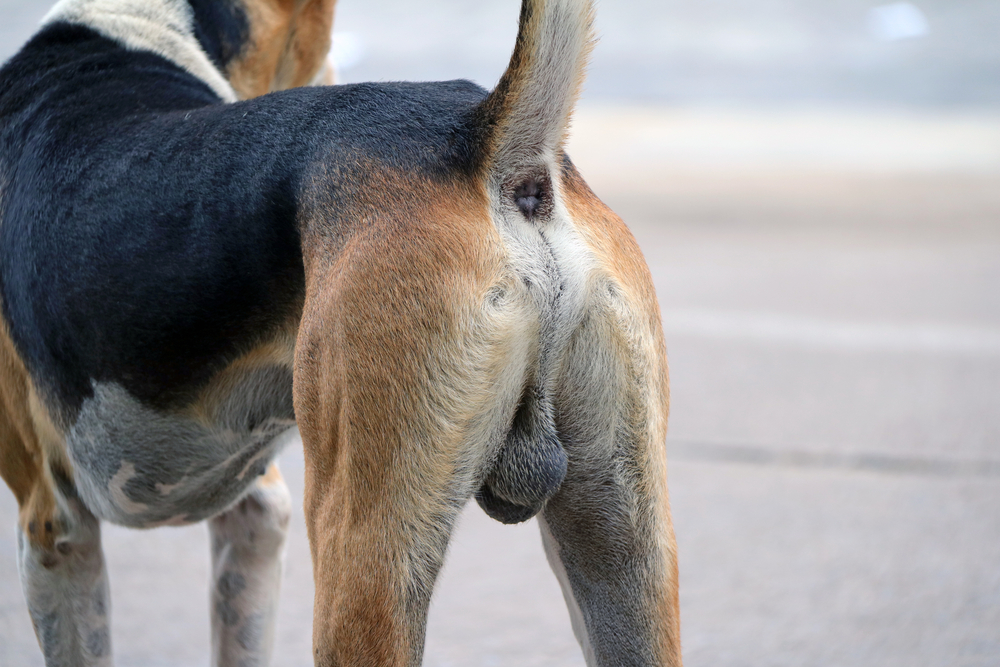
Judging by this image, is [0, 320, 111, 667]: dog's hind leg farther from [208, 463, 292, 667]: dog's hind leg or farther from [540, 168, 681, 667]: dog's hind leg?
[540, 168, 681, 667]: dog's hind leg

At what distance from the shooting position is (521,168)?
5.42 feet

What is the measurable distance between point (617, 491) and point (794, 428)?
3.43 metres

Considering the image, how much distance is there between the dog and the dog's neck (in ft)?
0.83

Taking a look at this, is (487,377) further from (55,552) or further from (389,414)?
(55,552)

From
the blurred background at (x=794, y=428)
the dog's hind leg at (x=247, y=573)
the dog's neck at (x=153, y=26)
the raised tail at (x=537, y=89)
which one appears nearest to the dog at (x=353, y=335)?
the raised tail at (x=537, y=89)

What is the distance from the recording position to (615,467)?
171 cm

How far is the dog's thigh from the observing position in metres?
1.67

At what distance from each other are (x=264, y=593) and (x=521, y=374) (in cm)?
143

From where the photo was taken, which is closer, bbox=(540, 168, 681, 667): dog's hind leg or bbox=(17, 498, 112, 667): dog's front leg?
bbox=(540, 168, 681, 667): dog's hind leg

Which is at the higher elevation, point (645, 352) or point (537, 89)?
point (537, 89)

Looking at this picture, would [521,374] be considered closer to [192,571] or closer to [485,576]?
[485,576]

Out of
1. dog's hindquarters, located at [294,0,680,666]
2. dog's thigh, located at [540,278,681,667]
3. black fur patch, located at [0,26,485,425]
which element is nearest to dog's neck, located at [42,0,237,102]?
black fur patch, located at [0,26,485,425]

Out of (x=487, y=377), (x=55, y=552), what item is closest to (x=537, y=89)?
(x=487, y=377)

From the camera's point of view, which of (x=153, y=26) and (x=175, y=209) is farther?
(x=153, y=26)
